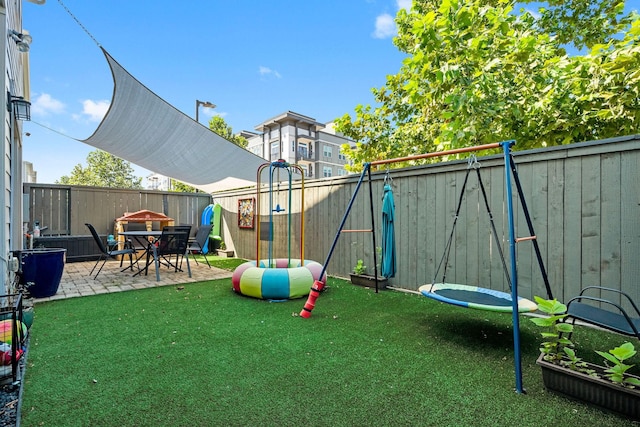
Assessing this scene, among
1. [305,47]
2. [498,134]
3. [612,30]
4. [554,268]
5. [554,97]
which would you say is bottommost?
[554,268]

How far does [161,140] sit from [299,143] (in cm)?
2136

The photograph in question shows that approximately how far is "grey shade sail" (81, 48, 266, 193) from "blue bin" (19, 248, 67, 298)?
6.46 feet

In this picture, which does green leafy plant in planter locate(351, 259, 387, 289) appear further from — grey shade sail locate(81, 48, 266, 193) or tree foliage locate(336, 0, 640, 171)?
grey shade sail locate(81, 48, 266, 193)

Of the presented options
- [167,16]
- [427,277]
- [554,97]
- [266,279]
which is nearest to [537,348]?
[427,277]

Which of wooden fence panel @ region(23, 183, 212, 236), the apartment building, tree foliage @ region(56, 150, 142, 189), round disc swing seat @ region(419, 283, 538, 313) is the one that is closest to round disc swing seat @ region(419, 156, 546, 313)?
round disc swing seat @ region(419, 283, 538, 313)

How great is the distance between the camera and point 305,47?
1059cm

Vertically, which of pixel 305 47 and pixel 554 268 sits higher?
pixel 305 47

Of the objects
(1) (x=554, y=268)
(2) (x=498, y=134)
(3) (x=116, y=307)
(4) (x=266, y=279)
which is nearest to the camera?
(1) (x=554, y=268)

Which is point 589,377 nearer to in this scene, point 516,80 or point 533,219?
point 533,219

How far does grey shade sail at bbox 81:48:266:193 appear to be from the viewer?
4.47 m

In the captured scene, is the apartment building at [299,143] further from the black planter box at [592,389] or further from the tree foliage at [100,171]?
the black planter box at [592,389]

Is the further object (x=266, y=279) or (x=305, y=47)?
(x=305, y=47)

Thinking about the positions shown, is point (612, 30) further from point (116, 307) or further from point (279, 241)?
point (116, 307)

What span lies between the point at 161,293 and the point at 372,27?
9.76m
